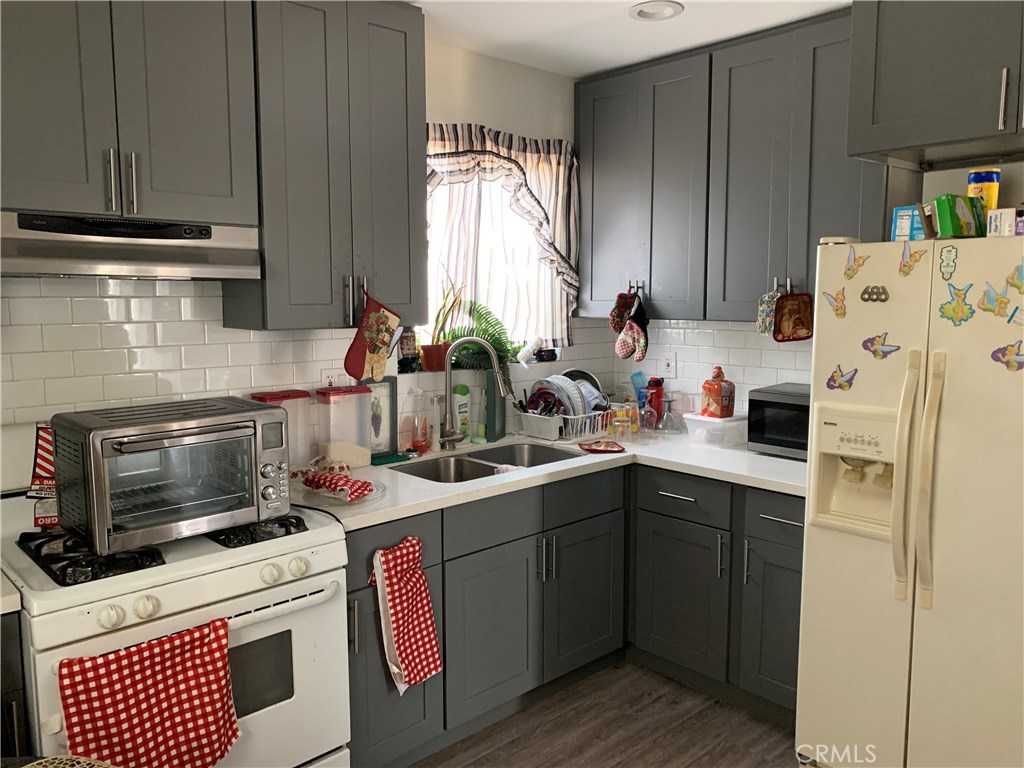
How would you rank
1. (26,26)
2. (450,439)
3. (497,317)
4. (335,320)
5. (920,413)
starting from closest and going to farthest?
(26,26)
(920,413)
(335,320)
(450,439)
(497,317)

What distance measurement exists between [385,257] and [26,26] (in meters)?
1.16

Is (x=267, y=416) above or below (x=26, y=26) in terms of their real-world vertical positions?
below

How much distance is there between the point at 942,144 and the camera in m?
2.30

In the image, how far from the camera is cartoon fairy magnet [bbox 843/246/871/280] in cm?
220

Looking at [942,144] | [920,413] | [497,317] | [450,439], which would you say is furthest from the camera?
[497,317]

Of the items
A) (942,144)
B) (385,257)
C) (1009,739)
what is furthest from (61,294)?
(1009,739)

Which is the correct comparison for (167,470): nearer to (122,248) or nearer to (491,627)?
(122,248)

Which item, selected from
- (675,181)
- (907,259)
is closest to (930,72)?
(907,259)

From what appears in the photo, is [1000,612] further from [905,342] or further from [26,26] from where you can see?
[26,26]

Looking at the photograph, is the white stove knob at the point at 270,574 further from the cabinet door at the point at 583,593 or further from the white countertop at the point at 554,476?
the cabinet door at the point at 583,593

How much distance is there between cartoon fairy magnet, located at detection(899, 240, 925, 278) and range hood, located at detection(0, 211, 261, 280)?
1783mm

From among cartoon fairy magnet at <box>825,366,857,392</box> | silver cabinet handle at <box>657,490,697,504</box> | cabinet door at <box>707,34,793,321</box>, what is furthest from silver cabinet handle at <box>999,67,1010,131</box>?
silver cabinet handle at <box>657,490,697,504</box>

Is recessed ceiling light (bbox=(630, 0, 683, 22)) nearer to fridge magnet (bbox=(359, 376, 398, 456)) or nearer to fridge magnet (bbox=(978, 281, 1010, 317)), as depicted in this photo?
fridge magnet (bbox=(978, 281, 1010, 317))

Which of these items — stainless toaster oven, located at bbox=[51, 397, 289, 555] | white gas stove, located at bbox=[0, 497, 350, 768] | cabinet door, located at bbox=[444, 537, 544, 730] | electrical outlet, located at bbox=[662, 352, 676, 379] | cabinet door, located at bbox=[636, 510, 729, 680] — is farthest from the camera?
electrical outlet, located at bbox=[662, 352, 676, 379]
